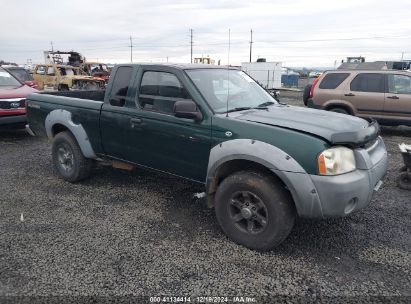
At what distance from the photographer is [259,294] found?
290 centimetres

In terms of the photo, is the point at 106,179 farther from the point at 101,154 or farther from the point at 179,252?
the point at 179,252

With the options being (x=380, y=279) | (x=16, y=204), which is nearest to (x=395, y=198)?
(x=380, y=279)

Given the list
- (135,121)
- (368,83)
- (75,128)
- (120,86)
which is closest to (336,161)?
(135,121)

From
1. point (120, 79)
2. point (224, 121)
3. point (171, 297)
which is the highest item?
point (120, 79)

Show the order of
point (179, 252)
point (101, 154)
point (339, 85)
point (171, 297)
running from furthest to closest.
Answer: point (339, 85)
point (101, 154)
point (179, 252)
point (171, 297)

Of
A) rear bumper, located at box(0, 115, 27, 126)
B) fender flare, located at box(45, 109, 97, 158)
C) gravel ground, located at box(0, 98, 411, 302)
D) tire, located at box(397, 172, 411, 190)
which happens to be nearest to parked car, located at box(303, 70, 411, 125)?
tire, located at box(397, 172, 411, 190)

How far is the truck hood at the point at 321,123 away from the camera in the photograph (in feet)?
10.7

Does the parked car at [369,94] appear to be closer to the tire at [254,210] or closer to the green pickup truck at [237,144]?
the green pickup truck at [237,144]

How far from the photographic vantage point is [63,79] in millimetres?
17125

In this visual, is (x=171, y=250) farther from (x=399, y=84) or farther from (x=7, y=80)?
(x=7, y=80)

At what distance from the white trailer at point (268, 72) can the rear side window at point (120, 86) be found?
28.7 metres

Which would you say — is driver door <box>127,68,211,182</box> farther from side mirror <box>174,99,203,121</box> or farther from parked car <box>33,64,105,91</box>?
parked car <box>33,64,105,91</box>

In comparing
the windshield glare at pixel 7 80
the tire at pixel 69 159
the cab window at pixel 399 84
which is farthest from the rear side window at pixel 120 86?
the cab window at pixel 399 84

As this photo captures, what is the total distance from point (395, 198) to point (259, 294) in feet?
10.2
